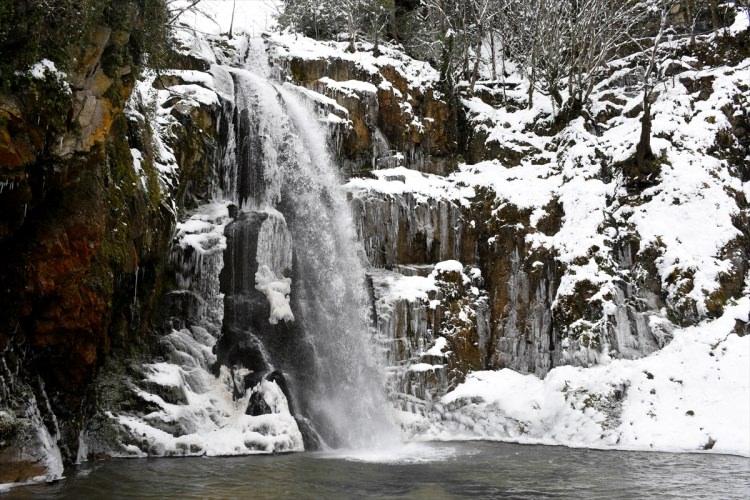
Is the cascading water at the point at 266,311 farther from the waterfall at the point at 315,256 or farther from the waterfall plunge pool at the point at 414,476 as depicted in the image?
the waterfall plunge pool at the point at 414,476

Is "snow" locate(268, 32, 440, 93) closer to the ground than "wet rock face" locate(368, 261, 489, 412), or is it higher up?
higher up

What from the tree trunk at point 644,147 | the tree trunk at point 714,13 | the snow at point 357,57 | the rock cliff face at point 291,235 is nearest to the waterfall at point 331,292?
the rock cliff face at point 291,235

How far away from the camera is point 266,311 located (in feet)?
47.8

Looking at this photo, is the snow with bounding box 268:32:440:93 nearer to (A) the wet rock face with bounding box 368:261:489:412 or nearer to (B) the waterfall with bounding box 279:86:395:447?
Answer: (B) the waterfall with bounding box 279:86:395:447

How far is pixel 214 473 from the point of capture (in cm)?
940

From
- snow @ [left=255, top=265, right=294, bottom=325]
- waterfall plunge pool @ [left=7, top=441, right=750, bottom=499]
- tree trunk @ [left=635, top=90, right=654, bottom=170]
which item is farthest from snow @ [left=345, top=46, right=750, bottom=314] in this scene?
waterfall plunge pool @ [left=7, top=441, right=750, bottom=499]

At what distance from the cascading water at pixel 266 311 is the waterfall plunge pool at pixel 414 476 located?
118 centimetres

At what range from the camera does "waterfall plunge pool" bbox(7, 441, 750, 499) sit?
8.13 meters

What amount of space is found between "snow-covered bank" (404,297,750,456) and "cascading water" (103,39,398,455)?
7.79 feet

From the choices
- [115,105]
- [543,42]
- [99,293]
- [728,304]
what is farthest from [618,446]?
[543,42]

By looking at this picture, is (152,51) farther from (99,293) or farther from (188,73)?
(188,73)

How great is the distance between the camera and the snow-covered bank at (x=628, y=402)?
13.7 m

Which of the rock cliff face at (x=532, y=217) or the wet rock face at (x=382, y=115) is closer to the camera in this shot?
the rock cliff face at (x=532, y=217)

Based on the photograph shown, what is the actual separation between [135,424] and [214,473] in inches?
111
